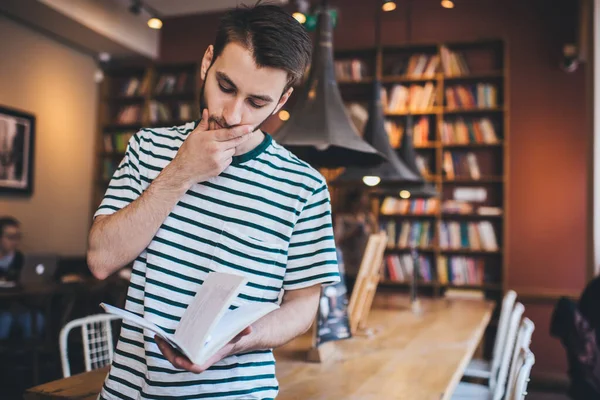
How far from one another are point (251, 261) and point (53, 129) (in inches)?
234

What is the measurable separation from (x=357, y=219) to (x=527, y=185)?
173cm

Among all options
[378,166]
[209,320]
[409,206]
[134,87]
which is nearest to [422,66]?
[409,206]

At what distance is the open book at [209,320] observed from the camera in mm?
873

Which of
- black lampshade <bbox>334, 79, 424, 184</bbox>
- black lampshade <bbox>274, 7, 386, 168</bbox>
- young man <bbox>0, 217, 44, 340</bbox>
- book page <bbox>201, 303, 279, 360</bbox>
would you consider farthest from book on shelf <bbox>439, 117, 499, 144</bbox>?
book page <bbox>201, 303, 279, 360</bbox>

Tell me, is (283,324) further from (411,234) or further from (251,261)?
(411,234)

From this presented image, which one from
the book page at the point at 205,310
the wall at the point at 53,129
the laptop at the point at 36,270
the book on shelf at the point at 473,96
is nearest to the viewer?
the book page at the point at 205,310

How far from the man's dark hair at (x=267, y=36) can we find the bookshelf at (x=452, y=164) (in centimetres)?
444

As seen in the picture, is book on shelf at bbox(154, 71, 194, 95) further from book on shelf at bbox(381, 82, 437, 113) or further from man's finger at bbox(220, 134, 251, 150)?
man's finger at bbox(220, 134, 251, 150)

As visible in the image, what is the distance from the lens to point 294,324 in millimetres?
1072

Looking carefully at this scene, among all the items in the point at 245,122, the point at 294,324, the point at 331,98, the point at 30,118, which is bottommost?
the point at 294,324

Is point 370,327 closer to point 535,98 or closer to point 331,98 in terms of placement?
point 331,98

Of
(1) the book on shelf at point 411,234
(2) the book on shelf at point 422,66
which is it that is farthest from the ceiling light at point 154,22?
(1) the book on shelf at point 411,234

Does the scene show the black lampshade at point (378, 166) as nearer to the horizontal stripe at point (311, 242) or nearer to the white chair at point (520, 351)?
the white chair at point (520, 351)

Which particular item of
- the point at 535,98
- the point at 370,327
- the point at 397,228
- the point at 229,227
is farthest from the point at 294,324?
the point at 535,98
